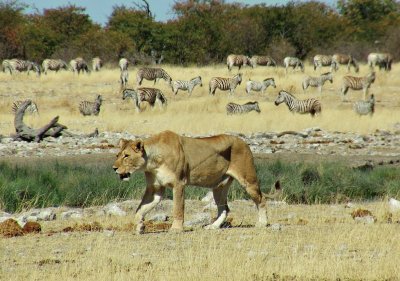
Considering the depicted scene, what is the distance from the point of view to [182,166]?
412 inches

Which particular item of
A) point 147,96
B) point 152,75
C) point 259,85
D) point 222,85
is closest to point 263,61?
point 152,75

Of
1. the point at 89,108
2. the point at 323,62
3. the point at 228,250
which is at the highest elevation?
the point at 228,250

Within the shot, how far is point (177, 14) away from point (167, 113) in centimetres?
3452

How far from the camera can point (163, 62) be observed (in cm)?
5962

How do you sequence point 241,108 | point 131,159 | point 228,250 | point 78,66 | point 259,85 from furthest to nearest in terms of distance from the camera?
1. point 78,66
2. point 259,85
3. point 241,108
4. point 131,159
5. point 228,250

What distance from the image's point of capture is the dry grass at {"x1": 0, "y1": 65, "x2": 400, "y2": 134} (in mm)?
30203

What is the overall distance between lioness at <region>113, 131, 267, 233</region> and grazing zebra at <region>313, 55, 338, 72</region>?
1740 inches

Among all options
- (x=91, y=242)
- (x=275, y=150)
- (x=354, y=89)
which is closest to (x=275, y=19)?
(x=354, y=89)

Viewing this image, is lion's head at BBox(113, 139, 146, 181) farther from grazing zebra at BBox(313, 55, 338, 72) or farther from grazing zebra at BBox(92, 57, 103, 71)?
grazing zebra at BBox(313, 55, 338, 72)

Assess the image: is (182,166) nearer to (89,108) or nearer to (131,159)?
(131,159)

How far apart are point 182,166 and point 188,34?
49.5 metres

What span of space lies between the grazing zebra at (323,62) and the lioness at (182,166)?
145ft

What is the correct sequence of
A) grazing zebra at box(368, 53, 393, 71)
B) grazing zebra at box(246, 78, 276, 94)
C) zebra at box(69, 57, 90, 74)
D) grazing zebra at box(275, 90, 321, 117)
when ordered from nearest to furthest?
grazing zebra at box(275, 90, 321, 117) < grazing zebra at box(246, 78, 276, 94) < zebra at box(69, 57, 90, 74) < grazing zebra at box(368, 53, 393, 71)

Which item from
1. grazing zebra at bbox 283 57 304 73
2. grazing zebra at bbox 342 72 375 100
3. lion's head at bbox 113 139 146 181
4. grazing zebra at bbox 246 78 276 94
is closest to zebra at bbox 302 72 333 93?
grazing zebra at bbox 246 78 276 94
